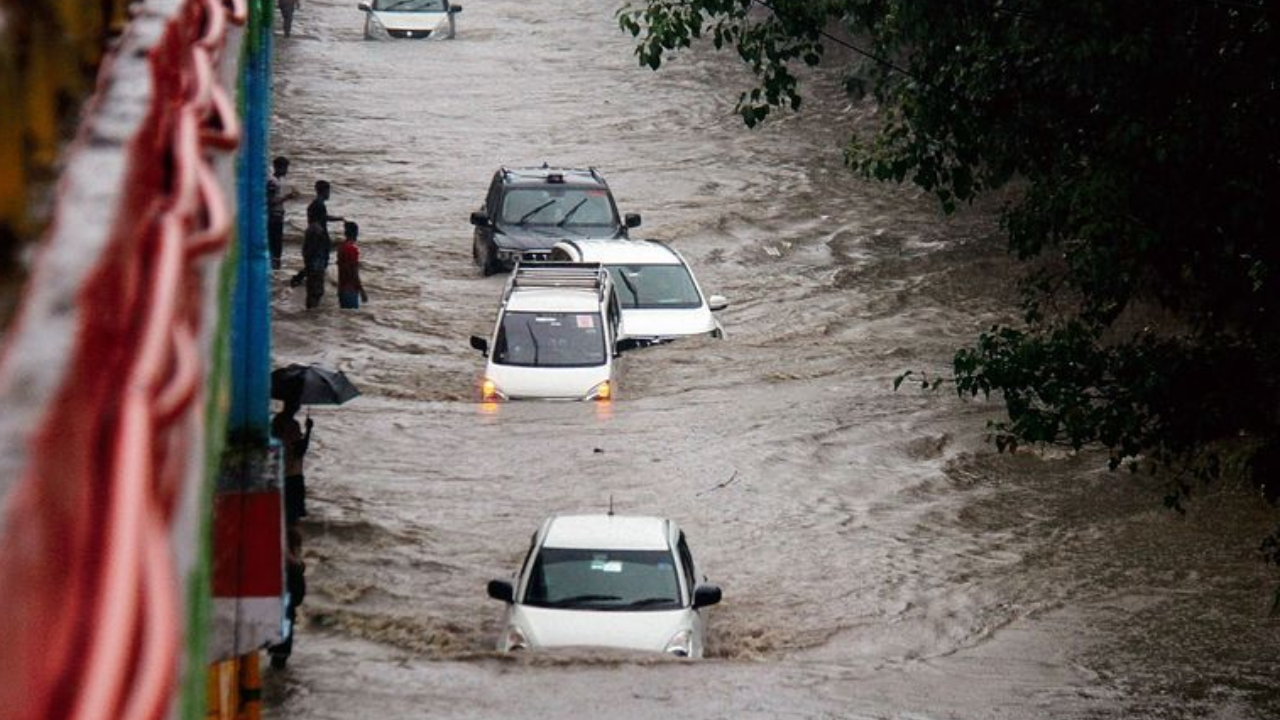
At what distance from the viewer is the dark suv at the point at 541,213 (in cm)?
2961

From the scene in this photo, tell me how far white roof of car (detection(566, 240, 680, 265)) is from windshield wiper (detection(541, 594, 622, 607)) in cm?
1183

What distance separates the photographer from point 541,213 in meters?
29.8

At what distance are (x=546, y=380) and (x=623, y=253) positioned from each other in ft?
13.3

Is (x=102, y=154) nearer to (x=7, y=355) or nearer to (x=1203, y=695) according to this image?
(x=7, y=355)

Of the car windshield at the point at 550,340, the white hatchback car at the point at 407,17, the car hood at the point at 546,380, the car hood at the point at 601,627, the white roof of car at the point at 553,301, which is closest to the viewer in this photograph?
the car hood at the point at 601,627

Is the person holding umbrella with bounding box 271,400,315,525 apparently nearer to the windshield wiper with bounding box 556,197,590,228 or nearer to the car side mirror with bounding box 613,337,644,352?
the car side mirror with bounding box 613,337,644,352

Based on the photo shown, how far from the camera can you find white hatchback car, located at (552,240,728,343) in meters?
25.8

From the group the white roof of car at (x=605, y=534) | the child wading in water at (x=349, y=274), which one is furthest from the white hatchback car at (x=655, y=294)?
the white roof of car at (x=605, y=534)

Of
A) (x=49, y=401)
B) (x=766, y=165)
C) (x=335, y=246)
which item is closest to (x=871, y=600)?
(x=335, y=246)

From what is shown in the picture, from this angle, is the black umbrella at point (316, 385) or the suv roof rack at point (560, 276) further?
the suv roof rack at point (560, 276)

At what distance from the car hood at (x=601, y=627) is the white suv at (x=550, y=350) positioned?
847 cm

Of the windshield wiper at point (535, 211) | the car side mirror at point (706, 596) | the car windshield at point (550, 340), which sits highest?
the car side mirror at point (706, 596)

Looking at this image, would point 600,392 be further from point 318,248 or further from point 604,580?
point 604,580

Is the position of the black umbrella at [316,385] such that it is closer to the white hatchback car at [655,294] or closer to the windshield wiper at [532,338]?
the windshield wiper at [532,338]
